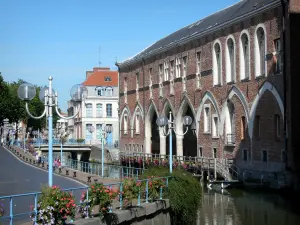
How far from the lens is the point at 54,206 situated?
11.9m

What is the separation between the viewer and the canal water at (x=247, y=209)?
23.3 meters

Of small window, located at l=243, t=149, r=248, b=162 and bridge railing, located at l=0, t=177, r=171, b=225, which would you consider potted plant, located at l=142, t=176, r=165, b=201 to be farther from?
small window, located at l=243, t=149, r=248, b=162

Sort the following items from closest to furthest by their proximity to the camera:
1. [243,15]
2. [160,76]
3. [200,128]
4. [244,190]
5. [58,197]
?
[58,197], [244,190], [243,15], [200,128], [160,76]

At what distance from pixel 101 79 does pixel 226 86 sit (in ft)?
153

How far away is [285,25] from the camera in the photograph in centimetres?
3412

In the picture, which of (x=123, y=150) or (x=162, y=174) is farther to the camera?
(x=123, y=150)

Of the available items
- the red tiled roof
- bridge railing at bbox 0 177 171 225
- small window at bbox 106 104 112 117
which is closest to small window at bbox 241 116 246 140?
bridge railing at bbox 0 177 171 225

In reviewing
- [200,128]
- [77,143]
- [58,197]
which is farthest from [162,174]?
[77,143]

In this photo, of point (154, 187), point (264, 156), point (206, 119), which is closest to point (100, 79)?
point (206, 119)

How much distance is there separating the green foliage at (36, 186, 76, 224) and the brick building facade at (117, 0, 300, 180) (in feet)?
78.6

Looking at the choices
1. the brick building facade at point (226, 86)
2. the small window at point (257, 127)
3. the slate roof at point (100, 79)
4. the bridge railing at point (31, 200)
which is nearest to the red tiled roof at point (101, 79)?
the slate roof at point (100, 79)

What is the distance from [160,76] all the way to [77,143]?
25.3 meters

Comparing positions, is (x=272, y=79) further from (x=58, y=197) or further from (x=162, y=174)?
(x=58, y=197)

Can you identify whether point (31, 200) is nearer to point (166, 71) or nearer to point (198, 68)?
point (198, 68)
